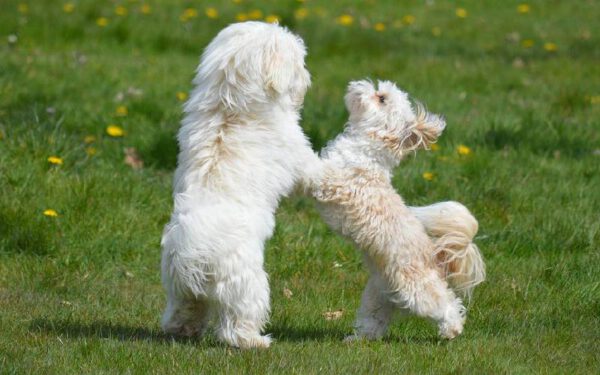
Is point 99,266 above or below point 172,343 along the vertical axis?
below

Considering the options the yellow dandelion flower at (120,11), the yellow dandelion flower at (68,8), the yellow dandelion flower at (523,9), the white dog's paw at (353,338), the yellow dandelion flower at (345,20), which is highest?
the white dog's paw at (353,338)

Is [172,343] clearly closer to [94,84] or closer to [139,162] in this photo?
[139,162]

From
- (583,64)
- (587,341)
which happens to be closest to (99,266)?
(587,341)

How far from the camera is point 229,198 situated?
4445 mm

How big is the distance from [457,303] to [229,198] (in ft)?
4.25

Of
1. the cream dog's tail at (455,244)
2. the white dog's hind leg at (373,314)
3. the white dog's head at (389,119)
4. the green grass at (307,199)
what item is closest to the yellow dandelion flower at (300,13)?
the green grass at (307,199)

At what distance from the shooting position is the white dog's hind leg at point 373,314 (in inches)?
199

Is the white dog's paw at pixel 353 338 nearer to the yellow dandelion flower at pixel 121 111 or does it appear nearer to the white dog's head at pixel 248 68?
the white dog's head at pixel 248 68

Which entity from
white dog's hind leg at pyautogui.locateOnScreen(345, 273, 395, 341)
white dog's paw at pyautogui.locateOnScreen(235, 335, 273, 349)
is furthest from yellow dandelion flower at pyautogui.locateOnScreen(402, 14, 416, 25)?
white dog's paw at pyautogui.locateOnScreen(235, 335, 273, 349)

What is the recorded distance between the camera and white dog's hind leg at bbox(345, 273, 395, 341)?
5059 millimetres

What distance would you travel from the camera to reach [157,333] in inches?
198

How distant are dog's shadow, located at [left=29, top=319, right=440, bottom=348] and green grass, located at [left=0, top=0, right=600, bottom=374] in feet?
0.06

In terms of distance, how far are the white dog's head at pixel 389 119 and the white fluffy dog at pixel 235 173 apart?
352mm

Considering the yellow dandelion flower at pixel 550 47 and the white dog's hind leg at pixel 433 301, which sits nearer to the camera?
the white dog's hind leg at pixel 433 301
